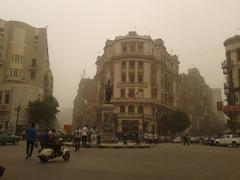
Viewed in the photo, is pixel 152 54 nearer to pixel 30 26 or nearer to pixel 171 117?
pixel 171 117

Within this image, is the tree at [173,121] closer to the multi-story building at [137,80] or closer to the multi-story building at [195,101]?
the multi-story building at [137,80]

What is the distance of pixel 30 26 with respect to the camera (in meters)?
60.9

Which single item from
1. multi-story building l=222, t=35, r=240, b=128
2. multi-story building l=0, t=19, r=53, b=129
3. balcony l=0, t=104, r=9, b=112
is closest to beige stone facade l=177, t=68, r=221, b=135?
multi-story building l=222, t=35, r=240, b=128

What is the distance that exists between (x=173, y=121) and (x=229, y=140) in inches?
1096

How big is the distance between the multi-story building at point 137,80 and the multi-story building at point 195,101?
21.6 metres

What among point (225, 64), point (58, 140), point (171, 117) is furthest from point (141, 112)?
point (58, 140)

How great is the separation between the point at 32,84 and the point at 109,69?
19.4 metres

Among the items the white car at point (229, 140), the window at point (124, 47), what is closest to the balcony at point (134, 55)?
the window at point (124, 47)

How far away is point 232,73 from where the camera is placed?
5850cm

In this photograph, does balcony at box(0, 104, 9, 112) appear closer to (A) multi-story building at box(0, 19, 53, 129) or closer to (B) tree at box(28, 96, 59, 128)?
(A) multi-story building at box(0, 19, 53, 129)

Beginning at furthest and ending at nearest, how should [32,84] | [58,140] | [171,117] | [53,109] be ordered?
[171,117]
[32,84]
[53,109]
[58,140]

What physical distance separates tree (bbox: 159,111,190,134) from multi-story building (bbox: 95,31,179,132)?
191 cm

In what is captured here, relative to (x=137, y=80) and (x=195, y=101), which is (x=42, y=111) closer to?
(x=137, y=80)

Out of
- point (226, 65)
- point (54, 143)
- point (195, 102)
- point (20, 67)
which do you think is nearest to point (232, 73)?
point (226, 65)
